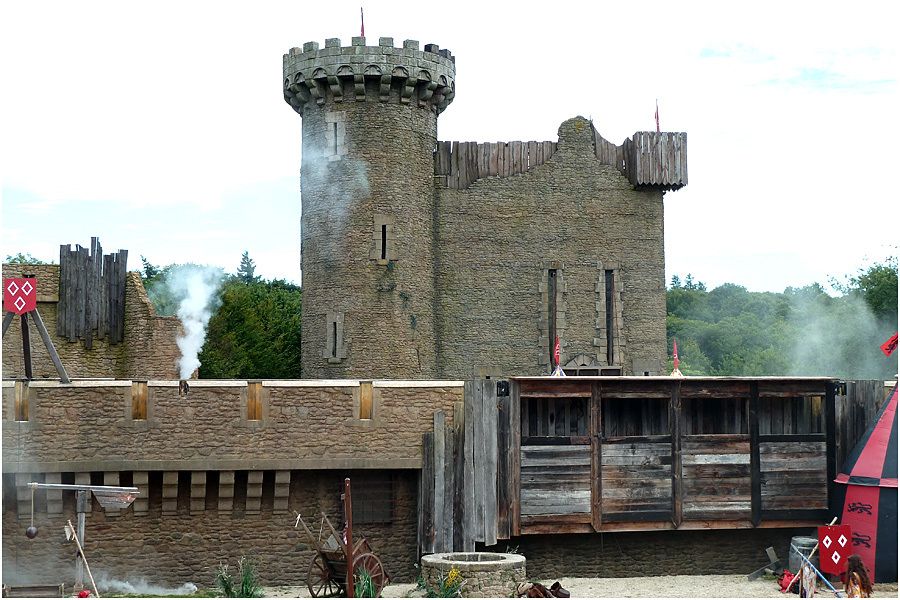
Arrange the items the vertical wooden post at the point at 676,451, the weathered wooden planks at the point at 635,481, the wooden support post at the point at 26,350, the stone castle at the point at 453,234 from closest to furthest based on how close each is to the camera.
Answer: the wooden support post at the point at 26,350, the weathered wooden planks at the point at 635,481, the vertical wooden post at the point at 676,451, the stone castle at the point at 453,234

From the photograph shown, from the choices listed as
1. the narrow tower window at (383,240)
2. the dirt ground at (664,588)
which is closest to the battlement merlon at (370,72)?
the narrow tower window at (383,240)

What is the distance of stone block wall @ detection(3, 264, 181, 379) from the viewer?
30.6 metres

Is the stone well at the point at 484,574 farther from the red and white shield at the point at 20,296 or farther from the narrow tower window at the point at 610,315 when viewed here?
the narrow tower window at the point at 610,315

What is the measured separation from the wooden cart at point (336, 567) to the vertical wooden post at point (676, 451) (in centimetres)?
615

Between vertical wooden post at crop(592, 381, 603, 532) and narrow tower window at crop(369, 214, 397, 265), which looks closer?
vertical wooden post at crop(592, 381, 603, 532)

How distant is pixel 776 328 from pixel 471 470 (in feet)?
160

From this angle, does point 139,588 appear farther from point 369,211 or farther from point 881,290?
point 881,290

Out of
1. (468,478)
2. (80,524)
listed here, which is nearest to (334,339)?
(468,478)

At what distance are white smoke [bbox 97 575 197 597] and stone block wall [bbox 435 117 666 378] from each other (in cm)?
999

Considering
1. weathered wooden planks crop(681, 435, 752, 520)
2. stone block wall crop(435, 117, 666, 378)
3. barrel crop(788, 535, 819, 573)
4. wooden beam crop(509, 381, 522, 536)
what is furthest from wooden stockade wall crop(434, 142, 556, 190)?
barrel crop(788, 535, 819, 573)

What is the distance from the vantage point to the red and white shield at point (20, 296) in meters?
24.9

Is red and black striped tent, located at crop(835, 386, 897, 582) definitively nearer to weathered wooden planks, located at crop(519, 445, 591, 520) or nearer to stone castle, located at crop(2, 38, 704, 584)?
stone castle, located at crop(2, 38, 704, 584)

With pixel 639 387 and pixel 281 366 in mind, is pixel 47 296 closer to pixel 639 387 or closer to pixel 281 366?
pixel 281 366

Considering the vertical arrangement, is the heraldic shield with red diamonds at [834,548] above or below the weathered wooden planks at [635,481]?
below
